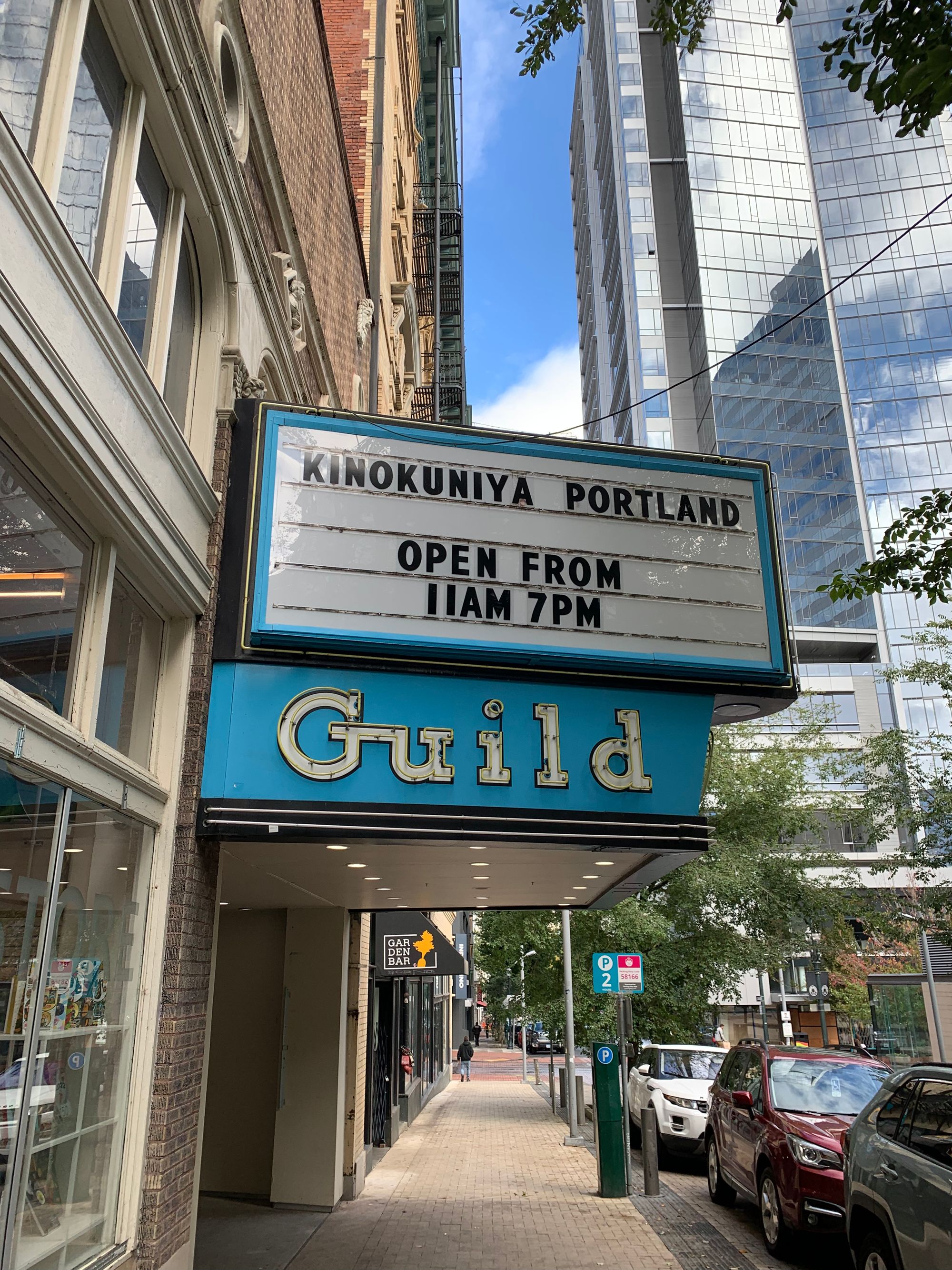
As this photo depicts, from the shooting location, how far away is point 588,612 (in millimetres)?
6922

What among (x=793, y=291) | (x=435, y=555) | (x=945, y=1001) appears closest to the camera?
(x=435, y=555)

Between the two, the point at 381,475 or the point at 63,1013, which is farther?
the point at 381,475

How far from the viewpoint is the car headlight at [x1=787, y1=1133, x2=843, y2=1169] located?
328 inches

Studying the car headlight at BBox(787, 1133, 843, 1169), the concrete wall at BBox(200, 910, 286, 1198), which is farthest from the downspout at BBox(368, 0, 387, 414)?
the car headlight at BBox(787, 1133, 843, 1169)

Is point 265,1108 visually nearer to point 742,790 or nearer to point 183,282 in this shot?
point 183,282

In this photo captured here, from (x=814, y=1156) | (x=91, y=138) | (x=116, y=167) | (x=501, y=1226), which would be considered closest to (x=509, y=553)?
(x=116, y=167)

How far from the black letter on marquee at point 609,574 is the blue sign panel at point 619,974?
8.65 m

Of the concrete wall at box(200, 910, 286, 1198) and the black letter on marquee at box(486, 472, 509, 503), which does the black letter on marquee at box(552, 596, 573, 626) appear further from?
the concrete wall at box(200, 910, 286, 1198)

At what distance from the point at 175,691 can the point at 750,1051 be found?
819 centimetres

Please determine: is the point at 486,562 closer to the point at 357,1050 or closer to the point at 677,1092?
the point at 357,1050

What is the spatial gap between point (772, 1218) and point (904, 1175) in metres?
3.76

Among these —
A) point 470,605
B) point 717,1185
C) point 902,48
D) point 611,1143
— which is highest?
point 902,48

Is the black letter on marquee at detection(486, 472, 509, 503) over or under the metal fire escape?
under

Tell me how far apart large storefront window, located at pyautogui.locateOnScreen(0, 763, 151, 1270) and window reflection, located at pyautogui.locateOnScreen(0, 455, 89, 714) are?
1.44ft
